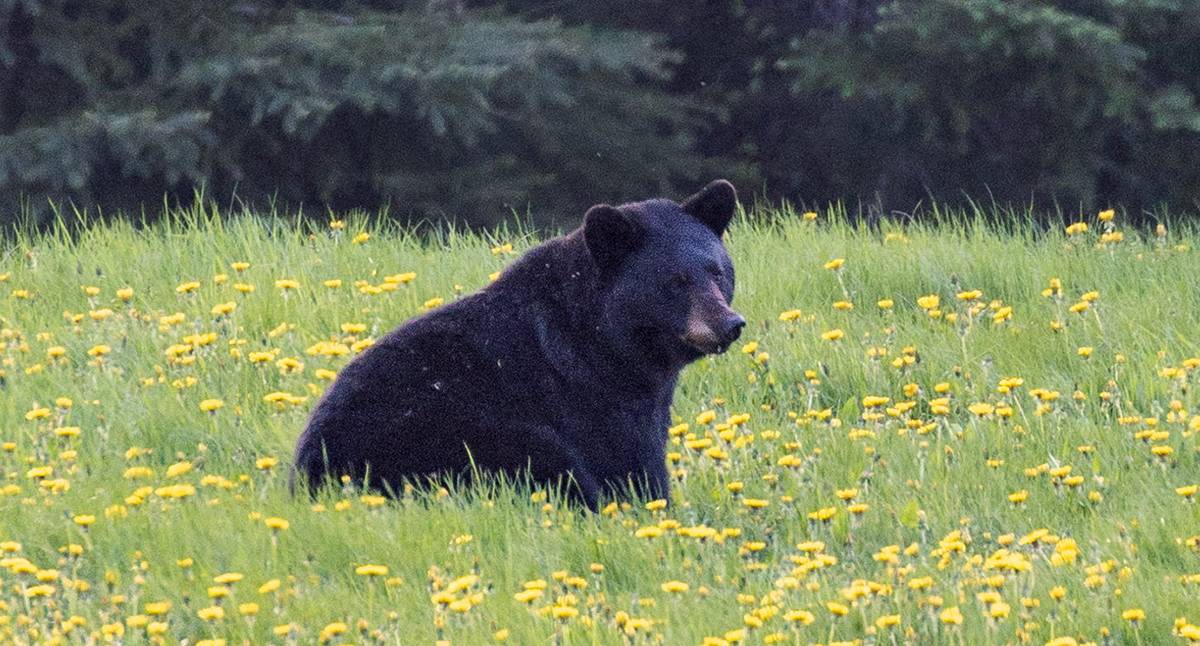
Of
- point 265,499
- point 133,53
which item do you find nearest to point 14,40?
point 133,53

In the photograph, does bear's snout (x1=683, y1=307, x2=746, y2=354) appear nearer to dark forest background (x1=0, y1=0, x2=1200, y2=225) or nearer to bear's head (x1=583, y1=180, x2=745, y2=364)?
bear's head (x1=583, y1=180, x2=745, y2=364)

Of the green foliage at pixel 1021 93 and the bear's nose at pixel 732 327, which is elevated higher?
the bear's nose at pixel 732 327

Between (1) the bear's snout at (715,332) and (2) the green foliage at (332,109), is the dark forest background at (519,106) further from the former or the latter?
(1) the bear's snout at (715,332)

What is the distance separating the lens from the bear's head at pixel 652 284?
16.2 ft

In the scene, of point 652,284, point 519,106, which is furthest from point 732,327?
point 519,106

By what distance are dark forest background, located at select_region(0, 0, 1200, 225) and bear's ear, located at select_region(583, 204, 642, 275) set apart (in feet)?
17.1

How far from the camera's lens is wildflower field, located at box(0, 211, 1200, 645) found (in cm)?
393

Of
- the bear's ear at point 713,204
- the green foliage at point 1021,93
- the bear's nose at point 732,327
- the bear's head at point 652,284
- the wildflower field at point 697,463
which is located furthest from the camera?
the green foliage at point 1021,93

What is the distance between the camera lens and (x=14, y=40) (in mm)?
11016

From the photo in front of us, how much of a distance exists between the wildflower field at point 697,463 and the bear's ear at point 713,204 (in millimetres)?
642

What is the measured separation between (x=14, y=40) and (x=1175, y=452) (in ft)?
27.2

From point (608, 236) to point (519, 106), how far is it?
270 inches

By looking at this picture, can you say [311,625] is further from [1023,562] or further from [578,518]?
[1023,562]

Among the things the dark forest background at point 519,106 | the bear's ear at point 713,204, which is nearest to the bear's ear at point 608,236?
the bear's ear at point 713,204
